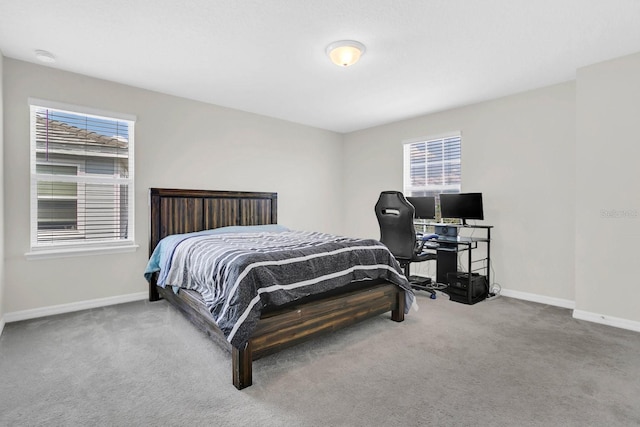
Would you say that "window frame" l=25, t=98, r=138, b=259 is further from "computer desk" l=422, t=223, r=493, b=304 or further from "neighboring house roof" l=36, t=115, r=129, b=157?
"computer desk" l=422, t=223, r=493, b=304

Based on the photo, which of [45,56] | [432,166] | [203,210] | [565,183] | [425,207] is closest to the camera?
[45,56]

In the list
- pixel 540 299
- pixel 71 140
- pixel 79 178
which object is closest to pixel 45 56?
pixel 71 140

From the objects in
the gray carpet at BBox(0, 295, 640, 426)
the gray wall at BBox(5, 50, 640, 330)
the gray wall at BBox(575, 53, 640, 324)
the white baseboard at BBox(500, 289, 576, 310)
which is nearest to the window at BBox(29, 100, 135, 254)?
the gray wall at BBox(5, 50, 640, 330)

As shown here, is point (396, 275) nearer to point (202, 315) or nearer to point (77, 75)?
point (202, 315)

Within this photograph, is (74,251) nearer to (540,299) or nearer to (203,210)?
(203,210)

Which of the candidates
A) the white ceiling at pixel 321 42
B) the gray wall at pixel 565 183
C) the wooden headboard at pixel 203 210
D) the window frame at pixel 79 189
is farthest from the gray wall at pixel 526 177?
the window frame at pixel 79 189

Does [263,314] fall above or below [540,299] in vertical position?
above

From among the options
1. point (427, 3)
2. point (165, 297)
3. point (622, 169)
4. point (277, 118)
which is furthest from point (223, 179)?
point (622, 169)

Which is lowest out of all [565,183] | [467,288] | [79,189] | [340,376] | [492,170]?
[340,376]

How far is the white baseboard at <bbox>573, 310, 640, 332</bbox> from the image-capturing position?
2.90 m

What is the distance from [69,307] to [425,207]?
14.5 ft

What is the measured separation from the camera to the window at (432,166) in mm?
4555

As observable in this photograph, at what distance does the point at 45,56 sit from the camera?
9.74ft

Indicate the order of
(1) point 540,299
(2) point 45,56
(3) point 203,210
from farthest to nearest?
(3) point 203,210 < (1) point 540,299 < (2) point 45,56
